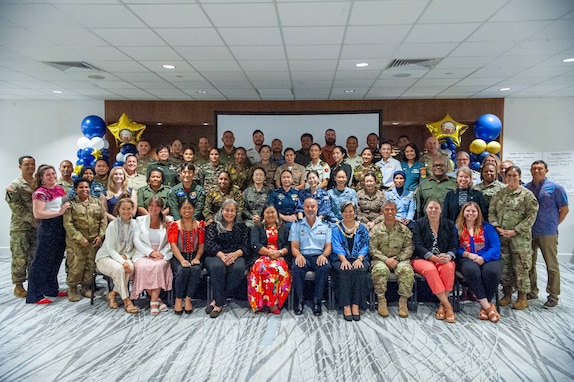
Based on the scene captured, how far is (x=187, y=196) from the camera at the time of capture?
459 centimetres

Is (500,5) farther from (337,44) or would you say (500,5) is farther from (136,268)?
(136,268)

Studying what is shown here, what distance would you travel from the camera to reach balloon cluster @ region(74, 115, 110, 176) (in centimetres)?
612

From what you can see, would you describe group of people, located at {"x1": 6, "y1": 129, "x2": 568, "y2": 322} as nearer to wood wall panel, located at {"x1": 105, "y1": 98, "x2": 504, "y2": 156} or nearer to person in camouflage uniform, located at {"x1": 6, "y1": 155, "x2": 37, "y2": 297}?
person in camouflage uniform, located at {"x1": 6, "y1": 155, "x2": 37, "y2": 297}

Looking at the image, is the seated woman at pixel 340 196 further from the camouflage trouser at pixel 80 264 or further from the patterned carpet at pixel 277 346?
the camouflage trouser at pixel 80 264

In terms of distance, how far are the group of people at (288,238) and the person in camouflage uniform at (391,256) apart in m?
0.01

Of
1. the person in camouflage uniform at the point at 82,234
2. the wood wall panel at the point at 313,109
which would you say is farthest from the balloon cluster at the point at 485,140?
the person in camouflage uniform at the point at 82,234

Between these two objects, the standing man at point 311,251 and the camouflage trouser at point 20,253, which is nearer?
the standing man at point 311,251

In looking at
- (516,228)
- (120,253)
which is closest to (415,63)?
(516,228)

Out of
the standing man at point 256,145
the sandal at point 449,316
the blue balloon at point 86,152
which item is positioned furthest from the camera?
the blue balloon at point 86,152

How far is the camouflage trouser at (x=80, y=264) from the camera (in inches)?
166

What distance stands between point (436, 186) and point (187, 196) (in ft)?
10.1

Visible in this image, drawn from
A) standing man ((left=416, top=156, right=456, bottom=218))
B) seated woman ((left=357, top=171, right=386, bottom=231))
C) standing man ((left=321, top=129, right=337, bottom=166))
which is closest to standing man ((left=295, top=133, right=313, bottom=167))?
standing man ((left=321, top=129, right=337, bottom=166))

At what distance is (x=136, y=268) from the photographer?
397 centimetres

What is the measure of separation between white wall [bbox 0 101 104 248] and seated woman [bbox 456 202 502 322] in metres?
6.61
